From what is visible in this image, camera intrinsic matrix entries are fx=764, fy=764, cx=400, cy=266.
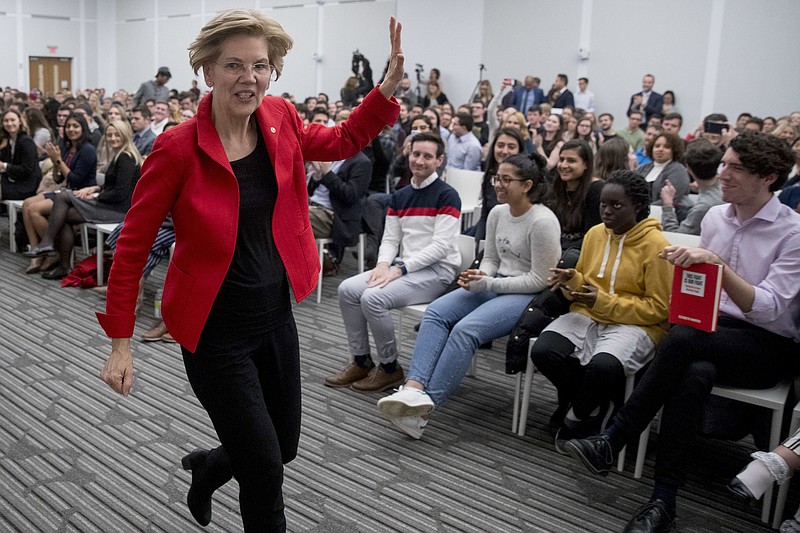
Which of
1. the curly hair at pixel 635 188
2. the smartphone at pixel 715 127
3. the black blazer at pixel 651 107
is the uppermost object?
the black blazer at pixel 651 107

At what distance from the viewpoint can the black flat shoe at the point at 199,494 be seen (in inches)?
90.0

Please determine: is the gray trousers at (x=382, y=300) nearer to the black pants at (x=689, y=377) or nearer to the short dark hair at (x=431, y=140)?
the short dark hair at (x=431, y=140)

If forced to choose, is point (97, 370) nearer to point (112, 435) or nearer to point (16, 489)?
point (112, 435)

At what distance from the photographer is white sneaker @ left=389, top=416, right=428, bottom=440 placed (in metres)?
3.24

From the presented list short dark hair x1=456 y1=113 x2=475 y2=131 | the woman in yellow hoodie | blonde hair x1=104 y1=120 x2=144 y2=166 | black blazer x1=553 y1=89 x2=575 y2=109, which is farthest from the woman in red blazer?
black blazer x1=553 y1=89 x2=575 y2=109

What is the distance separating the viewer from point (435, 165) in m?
3.93

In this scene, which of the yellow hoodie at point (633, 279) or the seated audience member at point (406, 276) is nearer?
the yellow hoodie at point (633, 279)

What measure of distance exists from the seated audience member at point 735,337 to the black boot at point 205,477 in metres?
1.30

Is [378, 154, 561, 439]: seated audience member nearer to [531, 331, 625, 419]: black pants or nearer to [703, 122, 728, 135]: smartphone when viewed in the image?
[531, 331, 625, 419]: black pants

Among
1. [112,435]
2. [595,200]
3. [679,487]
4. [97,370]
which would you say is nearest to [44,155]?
[97,370]

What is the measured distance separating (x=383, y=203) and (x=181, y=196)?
4.40m

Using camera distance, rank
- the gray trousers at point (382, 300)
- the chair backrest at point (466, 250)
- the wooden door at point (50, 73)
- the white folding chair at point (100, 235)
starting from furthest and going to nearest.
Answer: the wooden door at point (50, 73) < the white folding chair at point (100, 235) < the chair backrest at point (466, 250) < the gray trousers at point (382, 300)

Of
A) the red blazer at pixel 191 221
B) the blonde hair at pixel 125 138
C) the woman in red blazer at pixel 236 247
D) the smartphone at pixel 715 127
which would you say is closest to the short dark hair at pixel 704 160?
the smartphone at pixel 715 127

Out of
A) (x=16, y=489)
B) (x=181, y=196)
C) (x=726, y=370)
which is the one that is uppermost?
(x=181, y=196)
